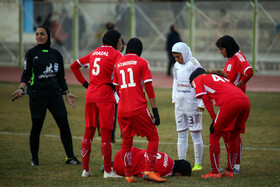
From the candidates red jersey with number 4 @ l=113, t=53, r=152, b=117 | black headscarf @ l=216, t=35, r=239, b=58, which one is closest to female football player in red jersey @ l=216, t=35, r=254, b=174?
black headscarf @ l=216, t=35, r=239, b=58

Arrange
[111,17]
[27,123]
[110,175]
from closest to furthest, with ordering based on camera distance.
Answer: [110,175] < [27,123] < [111,17]

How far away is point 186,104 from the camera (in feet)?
28.5

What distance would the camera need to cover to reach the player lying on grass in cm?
795

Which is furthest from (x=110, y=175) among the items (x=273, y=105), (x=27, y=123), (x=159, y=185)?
(x=273, y=105)

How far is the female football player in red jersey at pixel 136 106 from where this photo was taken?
7371 mm

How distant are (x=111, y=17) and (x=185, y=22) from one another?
4095mm

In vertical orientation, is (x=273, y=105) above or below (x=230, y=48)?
below

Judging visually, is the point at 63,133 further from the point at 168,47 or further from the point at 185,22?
the point at 185,22

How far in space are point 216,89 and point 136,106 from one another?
4.33ft

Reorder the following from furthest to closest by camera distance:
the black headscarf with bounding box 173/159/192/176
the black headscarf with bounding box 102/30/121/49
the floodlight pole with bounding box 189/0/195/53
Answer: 1. the floodlight pole with bounding box 189/0/195/53
2. the black headscarf with bounding box 173/159/192/176
3. the black headscarf with bounding box 102/30/121/49

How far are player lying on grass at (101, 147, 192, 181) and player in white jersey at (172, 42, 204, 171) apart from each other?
2.13ft

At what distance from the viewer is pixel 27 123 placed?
13.5 m

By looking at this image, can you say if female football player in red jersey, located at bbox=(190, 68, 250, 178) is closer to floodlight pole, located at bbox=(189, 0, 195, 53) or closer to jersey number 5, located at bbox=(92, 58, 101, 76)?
jersey number 5, located at bbox=(92, 58, 101, 76)

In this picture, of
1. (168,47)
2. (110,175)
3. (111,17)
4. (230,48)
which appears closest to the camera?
(110,175)
